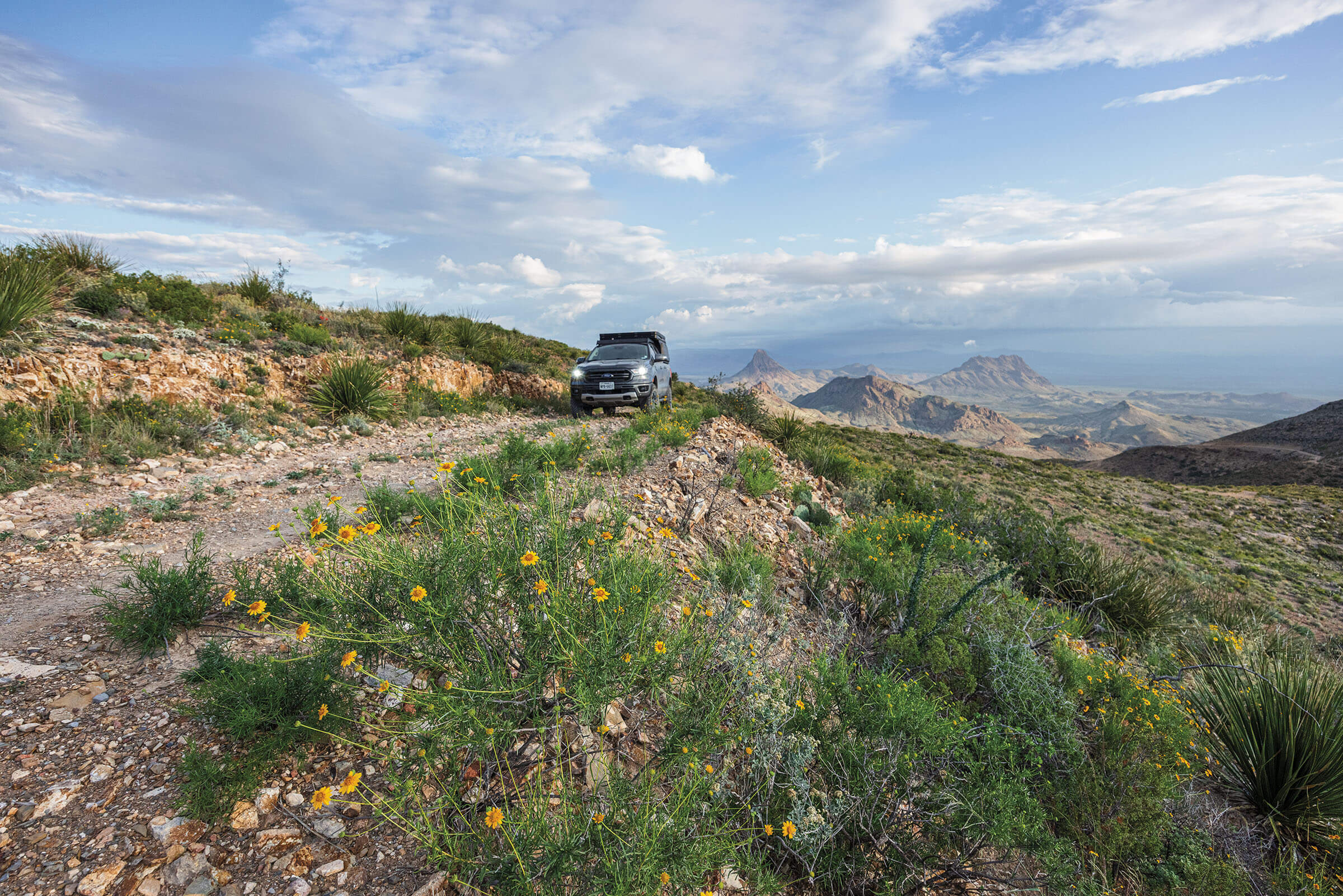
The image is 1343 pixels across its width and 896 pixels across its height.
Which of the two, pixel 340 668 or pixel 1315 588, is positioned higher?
pixel 340 668

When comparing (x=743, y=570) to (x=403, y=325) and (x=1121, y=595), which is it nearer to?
(x=1121, y=595)

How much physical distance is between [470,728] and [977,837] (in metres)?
2.59

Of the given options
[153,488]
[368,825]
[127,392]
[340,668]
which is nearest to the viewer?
[368,825]

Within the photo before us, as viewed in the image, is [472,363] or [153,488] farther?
[472,363]

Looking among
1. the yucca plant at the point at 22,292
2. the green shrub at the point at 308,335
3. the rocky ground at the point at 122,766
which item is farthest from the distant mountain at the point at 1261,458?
the yucca plant at the point at 22,292

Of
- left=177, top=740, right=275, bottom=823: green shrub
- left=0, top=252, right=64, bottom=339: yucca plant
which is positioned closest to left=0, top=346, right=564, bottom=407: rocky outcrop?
left=0, top=252, right=64, bottom=339: yucca plant

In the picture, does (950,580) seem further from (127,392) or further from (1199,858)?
(127,392)

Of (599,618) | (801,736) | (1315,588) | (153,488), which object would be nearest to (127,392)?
(153,488)

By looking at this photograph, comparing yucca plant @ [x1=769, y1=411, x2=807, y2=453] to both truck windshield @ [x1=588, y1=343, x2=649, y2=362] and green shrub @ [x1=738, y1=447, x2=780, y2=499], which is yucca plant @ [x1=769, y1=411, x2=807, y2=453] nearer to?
green shrub @ [x1=738, y1=447, x2=780, y2=499]

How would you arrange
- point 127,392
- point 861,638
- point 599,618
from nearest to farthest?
point 599,618 → point 861,638 → point 127,392

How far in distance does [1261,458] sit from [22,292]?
2964 inches

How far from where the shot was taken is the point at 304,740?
2.50m

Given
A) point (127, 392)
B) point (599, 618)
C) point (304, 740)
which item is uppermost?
point (127, 392)

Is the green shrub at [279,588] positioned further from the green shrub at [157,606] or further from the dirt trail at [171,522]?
the dirt trail at [171,522]
